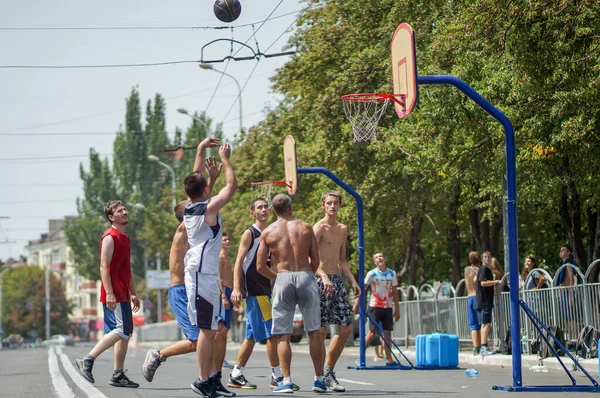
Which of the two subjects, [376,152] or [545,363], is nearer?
[545,363]

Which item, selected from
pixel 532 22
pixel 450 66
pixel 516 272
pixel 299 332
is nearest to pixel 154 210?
pixel 299 332

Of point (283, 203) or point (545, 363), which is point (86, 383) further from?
point (545, 363)

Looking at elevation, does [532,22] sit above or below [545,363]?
above

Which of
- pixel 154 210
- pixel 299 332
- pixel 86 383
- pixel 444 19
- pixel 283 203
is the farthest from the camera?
pixel 154 210

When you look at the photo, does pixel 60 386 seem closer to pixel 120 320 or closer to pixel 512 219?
pixel 120 320

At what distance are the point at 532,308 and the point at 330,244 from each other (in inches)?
285

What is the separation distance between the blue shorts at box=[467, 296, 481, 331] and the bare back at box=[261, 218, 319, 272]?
984cm

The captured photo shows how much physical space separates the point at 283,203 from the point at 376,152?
1834cm

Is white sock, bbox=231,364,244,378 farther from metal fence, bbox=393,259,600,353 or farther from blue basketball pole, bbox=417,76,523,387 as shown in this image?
metal fence, bbox=393,259,600,353

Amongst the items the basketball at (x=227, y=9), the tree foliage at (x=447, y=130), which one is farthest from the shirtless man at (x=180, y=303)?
the basketball at (x=227, y=9)

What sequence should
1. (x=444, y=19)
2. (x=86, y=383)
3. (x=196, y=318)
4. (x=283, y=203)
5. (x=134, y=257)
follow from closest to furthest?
(x=196, y=318)
(x=283, y=203)
(x=86, y=383)
(x=444, y=19)
(x=134, y=257)

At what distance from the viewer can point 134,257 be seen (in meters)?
95.0

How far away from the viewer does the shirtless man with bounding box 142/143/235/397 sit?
32.7 ft

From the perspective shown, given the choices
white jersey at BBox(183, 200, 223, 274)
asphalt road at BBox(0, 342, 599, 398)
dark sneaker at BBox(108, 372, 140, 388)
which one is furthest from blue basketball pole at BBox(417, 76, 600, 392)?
dark sneaker at BBox(108, 372, 140, 388)
